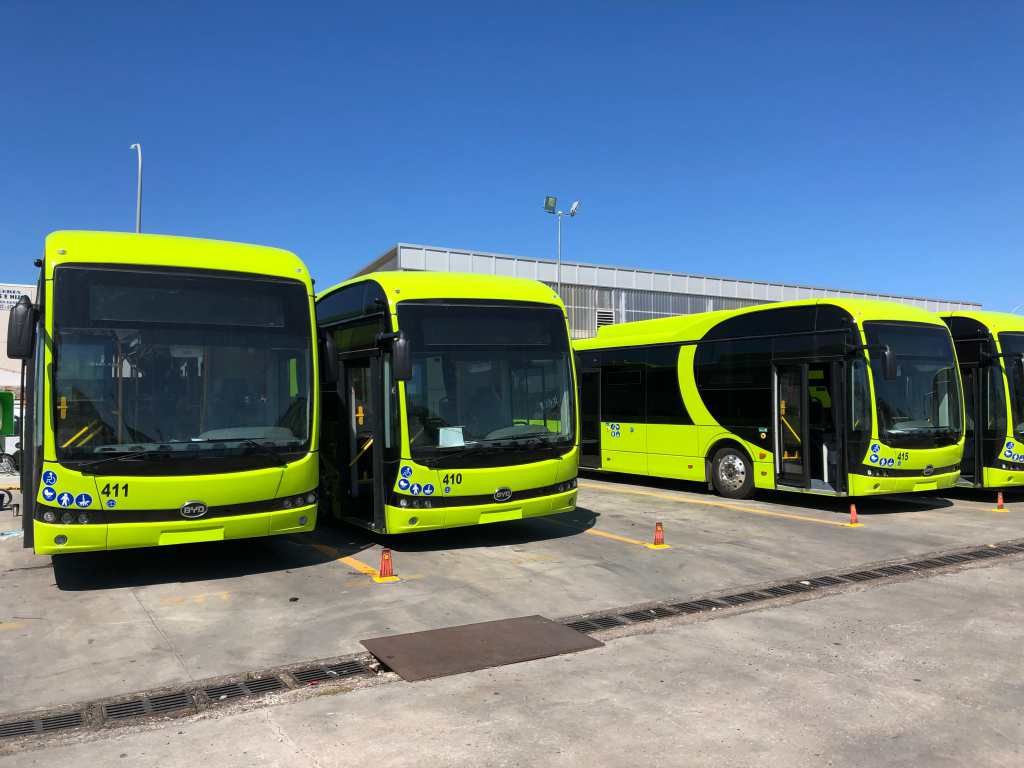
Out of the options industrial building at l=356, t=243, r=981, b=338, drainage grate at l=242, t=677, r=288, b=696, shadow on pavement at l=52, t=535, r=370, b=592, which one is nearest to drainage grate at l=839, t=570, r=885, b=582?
shadow on pavement at l=52, t=535, r=370, b=592

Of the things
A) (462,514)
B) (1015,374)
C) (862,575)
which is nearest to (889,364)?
(1015,374)

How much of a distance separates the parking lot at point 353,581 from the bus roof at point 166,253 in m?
3.23

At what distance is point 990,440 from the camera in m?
14.3

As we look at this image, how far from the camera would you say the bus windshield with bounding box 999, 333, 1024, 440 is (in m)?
14.2

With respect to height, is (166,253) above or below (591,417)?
above

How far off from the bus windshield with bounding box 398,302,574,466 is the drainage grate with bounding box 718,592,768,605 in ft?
10.0

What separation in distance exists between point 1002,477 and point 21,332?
14848 mm

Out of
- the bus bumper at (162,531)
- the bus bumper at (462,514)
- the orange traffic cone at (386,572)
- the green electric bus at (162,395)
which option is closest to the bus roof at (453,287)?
the green electric bus at (162,395)

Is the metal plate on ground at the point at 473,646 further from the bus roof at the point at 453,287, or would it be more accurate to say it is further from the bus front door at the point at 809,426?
the bus front door at the point at 809,426

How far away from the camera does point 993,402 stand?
14.3m

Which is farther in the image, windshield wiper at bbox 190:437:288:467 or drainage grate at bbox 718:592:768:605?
windshield wiper at bbox 190:437:288:467

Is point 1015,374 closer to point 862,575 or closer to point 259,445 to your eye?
point 862,575

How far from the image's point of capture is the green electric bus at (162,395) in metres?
7.44

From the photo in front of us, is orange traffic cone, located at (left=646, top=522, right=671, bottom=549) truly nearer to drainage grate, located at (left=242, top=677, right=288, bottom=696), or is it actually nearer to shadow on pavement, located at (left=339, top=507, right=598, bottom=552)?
shadow on pavement, located at (left=339, top=507, right=598, bottom=552)
